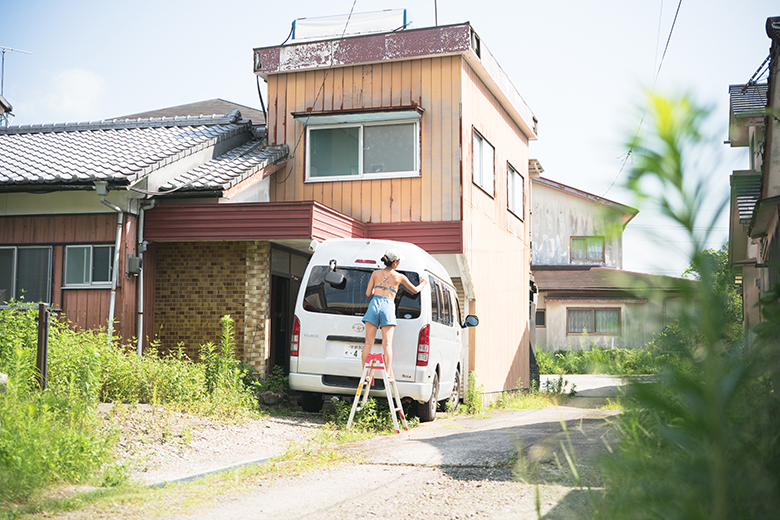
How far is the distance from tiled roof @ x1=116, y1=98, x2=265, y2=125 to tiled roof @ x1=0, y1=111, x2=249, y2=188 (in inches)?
216

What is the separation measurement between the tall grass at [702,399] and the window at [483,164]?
1299 centimetres

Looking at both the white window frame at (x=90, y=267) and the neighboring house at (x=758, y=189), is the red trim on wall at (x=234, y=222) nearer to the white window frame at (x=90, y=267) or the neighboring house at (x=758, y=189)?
the white window frame at (x=90, y=267)

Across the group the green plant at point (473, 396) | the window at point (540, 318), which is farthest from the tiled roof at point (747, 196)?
the window at point (540, 318)

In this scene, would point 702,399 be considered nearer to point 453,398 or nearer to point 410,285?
point 410,285

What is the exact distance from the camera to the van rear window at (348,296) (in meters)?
9.98

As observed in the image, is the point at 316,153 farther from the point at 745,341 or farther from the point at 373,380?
the point at 745,341

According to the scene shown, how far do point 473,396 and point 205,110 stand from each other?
13373 millimetres

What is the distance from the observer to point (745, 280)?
59.8 ft

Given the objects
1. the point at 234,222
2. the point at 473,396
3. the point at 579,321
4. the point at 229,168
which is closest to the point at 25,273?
the point at 234,222

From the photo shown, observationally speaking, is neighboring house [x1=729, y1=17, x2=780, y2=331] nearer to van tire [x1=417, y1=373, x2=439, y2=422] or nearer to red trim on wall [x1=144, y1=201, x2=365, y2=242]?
van tire [x1=417, y1=373, x2=439, y2=422]

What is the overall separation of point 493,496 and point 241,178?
8.65m

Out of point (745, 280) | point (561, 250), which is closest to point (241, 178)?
point (745, 280)

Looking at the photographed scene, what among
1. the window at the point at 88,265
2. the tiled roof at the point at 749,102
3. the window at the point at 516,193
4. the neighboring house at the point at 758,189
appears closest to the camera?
the neighboring house at the point at 758,189

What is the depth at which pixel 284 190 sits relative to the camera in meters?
14.8
